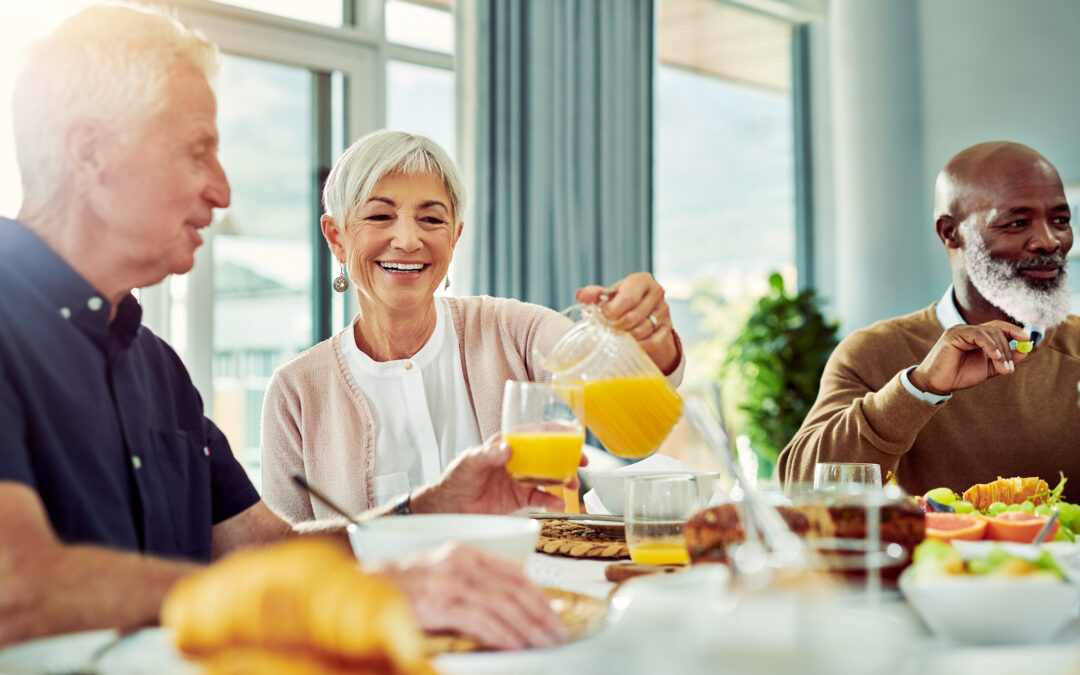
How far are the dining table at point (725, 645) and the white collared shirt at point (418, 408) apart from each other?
108cm

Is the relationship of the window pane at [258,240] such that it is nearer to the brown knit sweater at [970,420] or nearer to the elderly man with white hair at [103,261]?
the brown knit sweater at [970,420]

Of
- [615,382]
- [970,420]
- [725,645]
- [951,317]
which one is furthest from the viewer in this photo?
[951,317]

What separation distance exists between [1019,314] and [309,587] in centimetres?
213

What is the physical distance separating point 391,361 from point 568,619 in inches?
49.2

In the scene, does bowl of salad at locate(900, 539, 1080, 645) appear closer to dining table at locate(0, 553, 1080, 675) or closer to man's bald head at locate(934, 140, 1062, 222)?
dining table at locate(0, 553, 1080, 675)

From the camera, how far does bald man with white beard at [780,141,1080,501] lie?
220cm

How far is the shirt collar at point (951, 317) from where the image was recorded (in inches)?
92.4

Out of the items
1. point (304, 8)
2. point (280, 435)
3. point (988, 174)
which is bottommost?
point (280, 435)

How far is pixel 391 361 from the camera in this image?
6.85 ft

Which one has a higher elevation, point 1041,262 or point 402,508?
point 1041,262

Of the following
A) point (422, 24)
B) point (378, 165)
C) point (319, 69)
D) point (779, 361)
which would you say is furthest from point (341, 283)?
point (779, 361)

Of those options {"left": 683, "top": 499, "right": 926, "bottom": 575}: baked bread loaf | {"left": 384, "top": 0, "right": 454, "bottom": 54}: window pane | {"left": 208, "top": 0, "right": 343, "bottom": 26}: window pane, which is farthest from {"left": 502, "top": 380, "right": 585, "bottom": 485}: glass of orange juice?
{"left": 384, "top": 0, "right": 454, "bottom": 54}: window pane

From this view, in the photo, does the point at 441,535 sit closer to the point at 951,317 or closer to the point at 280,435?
the point at 280,435

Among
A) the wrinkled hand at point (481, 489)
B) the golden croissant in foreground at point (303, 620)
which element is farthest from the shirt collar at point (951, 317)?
the golden croissant in foreground at point (303, 620)
